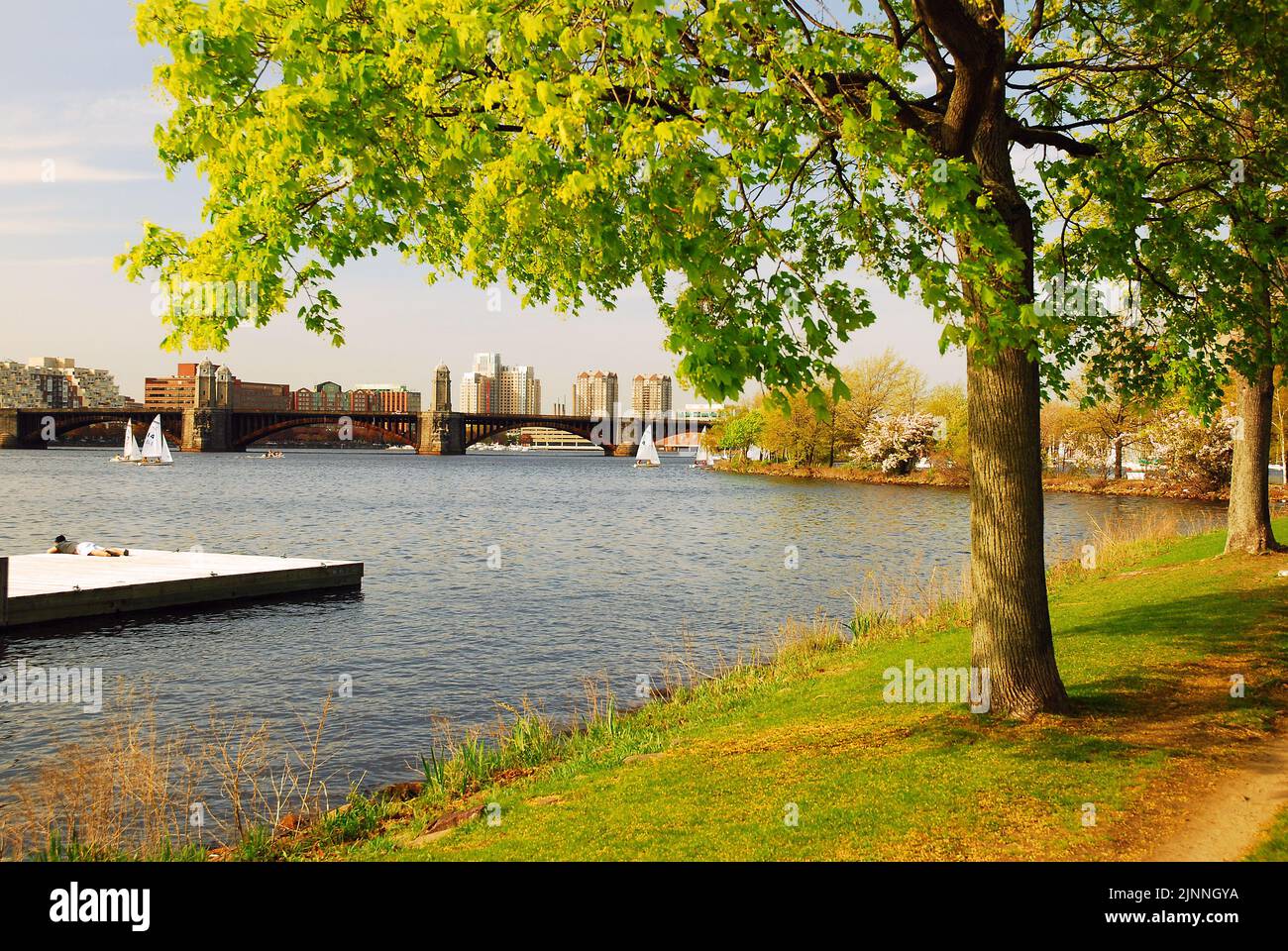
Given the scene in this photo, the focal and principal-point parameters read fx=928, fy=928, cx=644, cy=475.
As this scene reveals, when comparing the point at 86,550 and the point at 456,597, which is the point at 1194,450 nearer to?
the point at 456,597

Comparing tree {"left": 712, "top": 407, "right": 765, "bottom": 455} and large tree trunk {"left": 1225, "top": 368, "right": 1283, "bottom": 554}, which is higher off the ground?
tree {"left": 712, "top": 407, "right": 765, "bottom": 455}

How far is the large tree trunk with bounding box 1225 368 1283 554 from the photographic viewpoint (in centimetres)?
2273

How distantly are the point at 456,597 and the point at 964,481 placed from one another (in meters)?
82.4

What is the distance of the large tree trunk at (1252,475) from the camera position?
895 inches

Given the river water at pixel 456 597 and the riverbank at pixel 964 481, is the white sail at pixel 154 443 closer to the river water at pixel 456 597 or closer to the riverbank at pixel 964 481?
the river water at pixel 456 597

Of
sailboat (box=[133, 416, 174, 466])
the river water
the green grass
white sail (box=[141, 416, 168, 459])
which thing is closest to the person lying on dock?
the river water

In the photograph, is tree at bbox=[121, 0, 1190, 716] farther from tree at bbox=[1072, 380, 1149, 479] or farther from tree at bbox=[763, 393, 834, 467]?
tree at bbox=[763, 393, 834, 467]

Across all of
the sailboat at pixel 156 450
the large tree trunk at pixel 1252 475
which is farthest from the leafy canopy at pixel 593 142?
the sailboat at pixel 156 450

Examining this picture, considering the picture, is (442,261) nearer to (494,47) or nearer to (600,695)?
(494,47)

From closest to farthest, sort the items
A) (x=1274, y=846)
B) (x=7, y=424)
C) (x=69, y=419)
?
(x=1274, y=846), (x=69, y=419), (x=7, y=424)

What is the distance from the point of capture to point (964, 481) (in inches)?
4092

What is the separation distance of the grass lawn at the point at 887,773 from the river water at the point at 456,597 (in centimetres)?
474

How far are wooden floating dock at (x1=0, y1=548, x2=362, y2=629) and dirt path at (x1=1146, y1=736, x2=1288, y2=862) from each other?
90.7 ft

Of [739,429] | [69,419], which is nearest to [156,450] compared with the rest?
[69,419]
